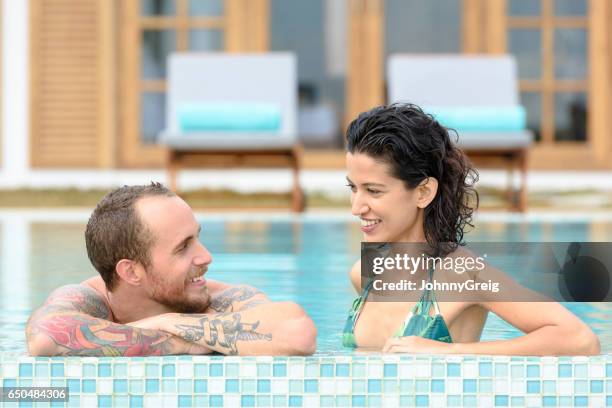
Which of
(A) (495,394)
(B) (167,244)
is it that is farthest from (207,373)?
(A) (495,394)

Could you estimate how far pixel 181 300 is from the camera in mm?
1825

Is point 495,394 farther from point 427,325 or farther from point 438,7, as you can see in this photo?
point 438,7

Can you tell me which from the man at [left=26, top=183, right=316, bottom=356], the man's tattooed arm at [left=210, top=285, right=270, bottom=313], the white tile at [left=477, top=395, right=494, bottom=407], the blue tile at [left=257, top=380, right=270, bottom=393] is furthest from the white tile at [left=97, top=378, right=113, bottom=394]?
the white tile at [left=477, top=395, right=494, bottom=407]

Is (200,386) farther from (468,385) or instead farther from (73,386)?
(468,385)

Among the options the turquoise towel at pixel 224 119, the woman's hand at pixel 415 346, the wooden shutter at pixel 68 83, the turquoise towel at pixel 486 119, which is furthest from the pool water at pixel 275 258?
the wooden shutter at pixel 68 83

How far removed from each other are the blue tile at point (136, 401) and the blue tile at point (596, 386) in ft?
2.20

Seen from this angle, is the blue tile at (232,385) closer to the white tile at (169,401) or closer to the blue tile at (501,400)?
the white tile at (169,401)

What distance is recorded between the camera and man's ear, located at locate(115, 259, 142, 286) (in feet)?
5.84

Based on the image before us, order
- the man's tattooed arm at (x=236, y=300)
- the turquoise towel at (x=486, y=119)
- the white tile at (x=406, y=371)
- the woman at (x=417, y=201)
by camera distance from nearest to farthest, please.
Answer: the white tile at (x=406, y=371)
the woman at (x=417, y=201)
the man's tattooed arm at (x=236, y=300)
the turquoise towel at (x=486, y=119)

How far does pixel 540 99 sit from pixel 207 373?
8.47m

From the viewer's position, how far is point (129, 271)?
180 cm

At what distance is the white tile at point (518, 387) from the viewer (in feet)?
4.94

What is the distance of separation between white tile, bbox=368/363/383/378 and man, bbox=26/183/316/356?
0.13 metres

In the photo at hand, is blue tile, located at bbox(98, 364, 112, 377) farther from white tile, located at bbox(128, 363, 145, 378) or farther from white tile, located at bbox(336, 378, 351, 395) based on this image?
white tile, located at bbox(336, 378, 351, 395)
